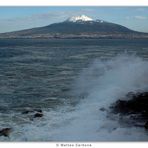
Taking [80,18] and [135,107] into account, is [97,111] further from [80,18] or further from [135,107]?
[80,18]

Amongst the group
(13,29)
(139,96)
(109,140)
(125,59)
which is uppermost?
(13,29)

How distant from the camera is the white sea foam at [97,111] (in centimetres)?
578

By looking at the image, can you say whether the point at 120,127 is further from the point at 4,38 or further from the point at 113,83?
the point at 4,38

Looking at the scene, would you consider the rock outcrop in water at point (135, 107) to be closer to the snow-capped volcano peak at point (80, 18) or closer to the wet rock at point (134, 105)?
the wet rock at point (134, 105)

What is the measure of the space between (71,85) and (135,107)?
0.84m

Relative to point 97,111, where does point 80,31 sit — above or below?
above

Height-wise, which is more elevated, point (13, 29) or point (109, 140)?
point (13, 29)

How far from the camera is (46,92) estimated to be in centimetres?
598

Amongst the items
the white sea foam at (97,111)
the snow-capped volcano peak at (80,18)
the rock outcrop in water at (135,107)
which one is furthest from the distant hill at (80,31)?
the rock outcrop in water at (135,107)

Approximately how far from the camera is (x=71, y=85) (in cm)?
606

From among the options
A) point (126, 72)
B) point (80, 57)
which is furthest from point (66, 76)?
point (126, 72)

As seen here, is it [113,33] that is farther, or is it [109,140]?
[113,33]

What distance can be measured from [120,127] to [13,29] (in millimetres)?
1784

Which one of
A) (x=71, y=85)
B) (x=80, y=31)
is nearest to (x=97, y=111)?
(x=71, y=85)
